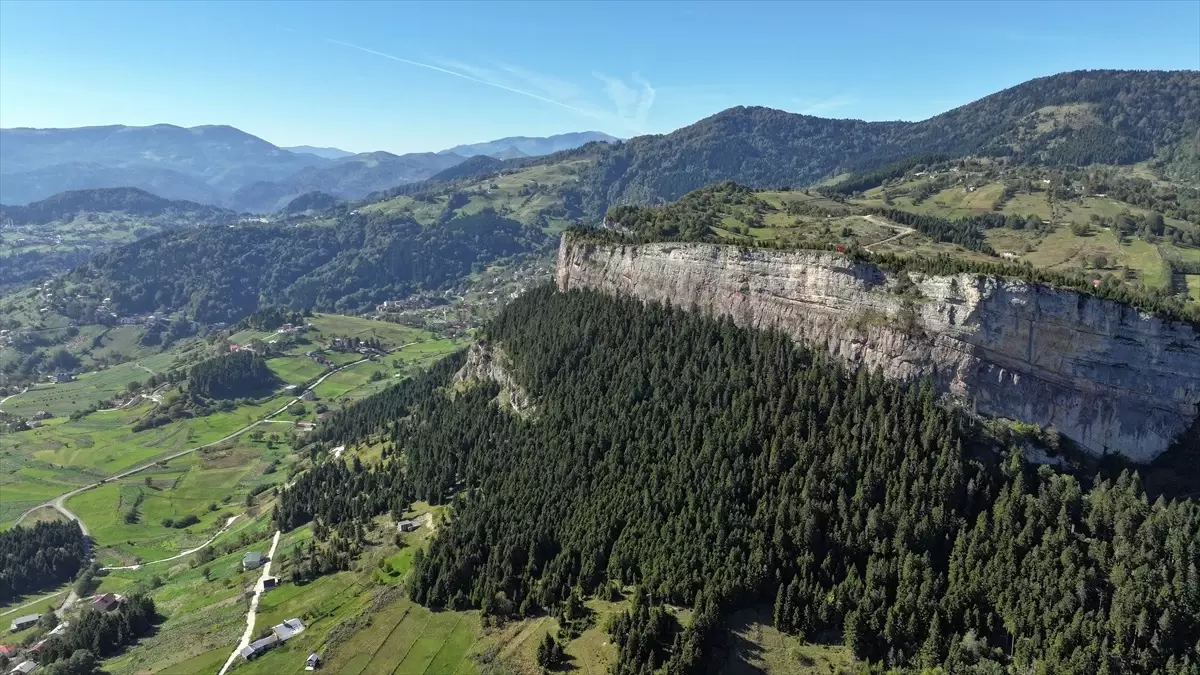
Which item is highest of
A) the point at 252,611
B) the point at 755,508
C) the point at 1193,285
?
the point at 1193,285

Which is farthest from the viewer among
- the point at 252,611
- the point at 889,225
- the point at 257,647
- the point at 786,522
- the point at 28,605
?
the point at 889,225

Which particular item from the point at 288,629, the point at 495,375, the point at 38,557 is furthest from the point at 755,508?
the point at 38,557

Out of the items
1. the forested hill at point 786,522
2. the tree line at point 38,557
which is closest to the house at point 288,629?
the forested hill at point 786,522

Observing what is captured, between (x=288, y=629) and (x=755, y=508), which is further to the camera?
(x=288, y=629)

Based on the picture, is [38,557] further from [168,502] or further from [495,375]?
[495,375]

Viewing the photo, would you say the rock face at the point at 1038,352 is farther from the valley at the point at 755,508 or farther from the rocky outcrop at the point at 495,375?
the rocky outcrop at the point at 495,375

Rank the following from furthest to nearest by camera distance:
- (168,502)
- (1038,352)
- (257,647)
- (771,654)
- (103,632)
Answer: (168,502) < (103,632) < (1038,352) < (257,647) < (771,654)

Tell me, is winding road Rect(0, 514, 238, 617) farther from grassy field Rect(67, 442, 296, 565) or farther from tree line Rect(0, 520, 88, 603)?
tree line Rect(0, 520, 88, 603)

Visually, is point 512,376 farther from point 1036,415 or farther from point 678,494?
point 1036,415

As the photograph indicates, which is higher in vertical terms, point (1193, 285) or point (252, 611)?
point (1193, 285)
